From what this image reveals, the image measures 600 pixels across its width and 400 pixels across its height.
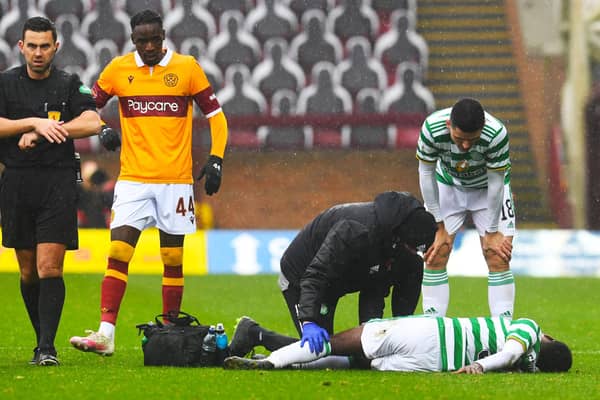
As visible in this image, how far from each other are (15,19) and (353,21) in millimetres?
6015

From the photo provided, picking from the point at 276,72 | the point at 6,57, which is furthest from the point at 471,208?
the point at 6,57

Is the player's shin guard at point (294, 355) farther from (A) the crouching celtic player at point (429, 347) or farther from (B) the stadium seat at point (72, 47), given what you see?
(B) the stadium seat at point (72, 47)

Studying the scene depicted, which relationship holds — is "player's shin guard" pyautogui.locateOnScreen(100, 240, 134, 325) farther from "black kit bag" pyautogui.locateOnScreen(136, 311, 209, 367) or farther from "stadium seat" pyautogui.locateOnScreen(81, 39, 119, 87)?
"stadium seat" pyautogui.locateOnScreen(81, 39, 119, 87)

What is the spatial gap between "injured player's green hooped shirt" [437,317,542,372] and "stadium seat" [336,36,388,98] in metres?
15.5

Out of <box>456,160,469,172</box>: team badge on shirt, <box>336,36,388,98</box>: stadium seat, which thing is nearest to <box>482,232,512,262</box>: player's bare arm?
<box>456,160,469,172</box>: team badge on shirt

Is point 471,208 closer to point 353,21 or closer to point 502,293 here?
point 502,293

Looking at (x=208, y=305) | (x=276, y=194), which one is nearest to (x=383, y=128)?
(x=276, y=194)

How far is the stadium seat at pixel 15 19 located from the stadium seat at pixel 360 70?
5.57m

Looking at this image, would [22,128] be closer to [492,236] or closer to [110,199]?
[492,236]

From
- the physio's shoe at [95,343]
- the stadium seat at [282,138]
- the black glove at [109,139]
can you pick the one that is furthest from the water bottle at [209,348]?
the stadium seat at [282,138]

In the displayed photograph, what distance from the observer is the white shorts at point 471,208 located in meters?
9.28

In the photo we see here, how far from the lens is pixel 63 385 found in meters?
6.74

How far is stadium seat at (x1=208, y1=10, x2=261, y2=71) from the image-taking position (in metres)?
23.3

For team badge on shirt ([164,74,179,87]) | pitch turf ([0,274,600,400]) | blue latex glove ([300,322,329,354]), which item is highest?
team badge on shirt ([164,74,179,87])
